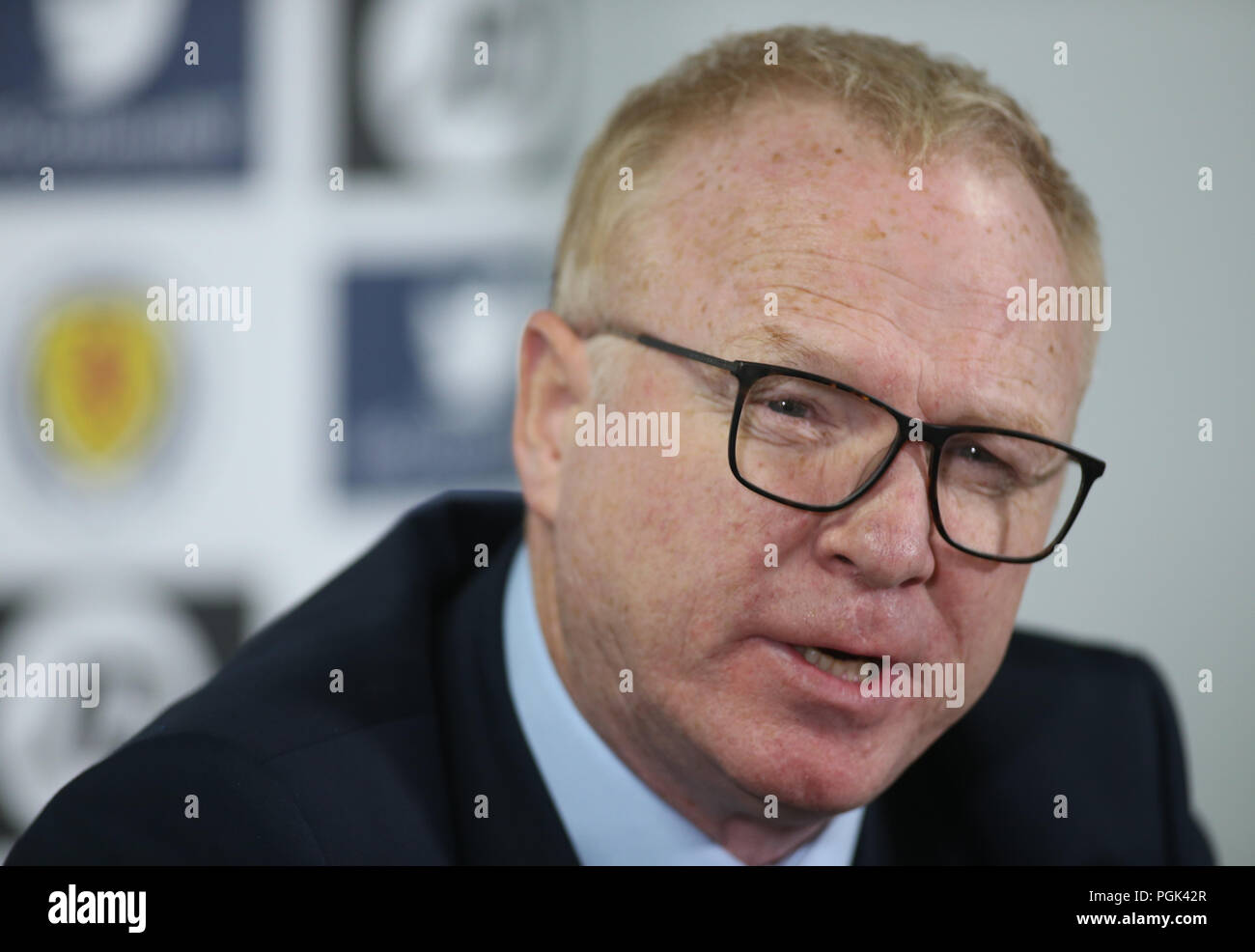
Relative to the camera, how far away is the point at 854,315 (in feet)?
2.98

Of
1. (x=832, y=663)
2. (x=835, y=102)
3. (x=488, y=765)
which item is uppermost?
(x=835, y=102)

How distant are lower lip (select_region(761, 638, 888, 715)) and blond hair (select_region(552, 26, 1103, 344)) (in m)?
0.33

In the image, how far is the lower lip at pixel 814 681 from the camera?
2.99 ft

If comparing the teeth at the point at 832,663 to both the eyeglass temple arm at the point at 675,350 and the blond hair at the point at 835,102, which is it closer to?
the eyeglass temple arm at the point at 675,350

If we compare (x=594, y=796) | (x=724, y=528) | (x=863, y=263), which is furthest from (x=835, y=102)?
(x=594, y=796)

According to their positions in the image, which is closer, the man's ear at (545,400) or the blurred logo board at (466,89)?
the man's ear at (545,400)

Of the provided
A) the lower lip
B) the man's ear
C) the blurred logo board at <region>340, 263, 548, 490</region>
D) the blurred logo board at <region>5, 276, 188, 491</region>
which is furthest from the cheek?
the blurred logo board at <region>5, 276, 188, 491</region>

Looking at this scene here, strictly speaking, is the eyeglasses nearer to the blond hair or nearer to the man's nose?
the man's nose

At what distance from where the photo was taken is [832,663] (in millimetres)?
928

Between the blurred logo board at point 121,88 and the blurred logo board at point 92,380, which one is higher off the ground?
the blurred logo board at point 121,88

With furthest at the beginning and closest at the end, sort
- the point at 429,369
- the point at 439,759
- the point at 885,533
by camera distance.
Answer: the point at 429,369
the point at 439,759
the point at 885,533

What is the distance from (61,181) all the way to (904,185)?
1687 mm

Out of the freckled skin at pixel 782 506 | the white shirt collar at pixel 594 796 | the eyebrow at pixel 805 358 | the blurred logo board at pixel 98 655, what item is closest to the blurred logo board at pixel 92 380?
the blurred logo board at pixel 98 655

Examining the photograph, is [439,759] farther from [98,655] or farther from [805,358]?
[98,655]
